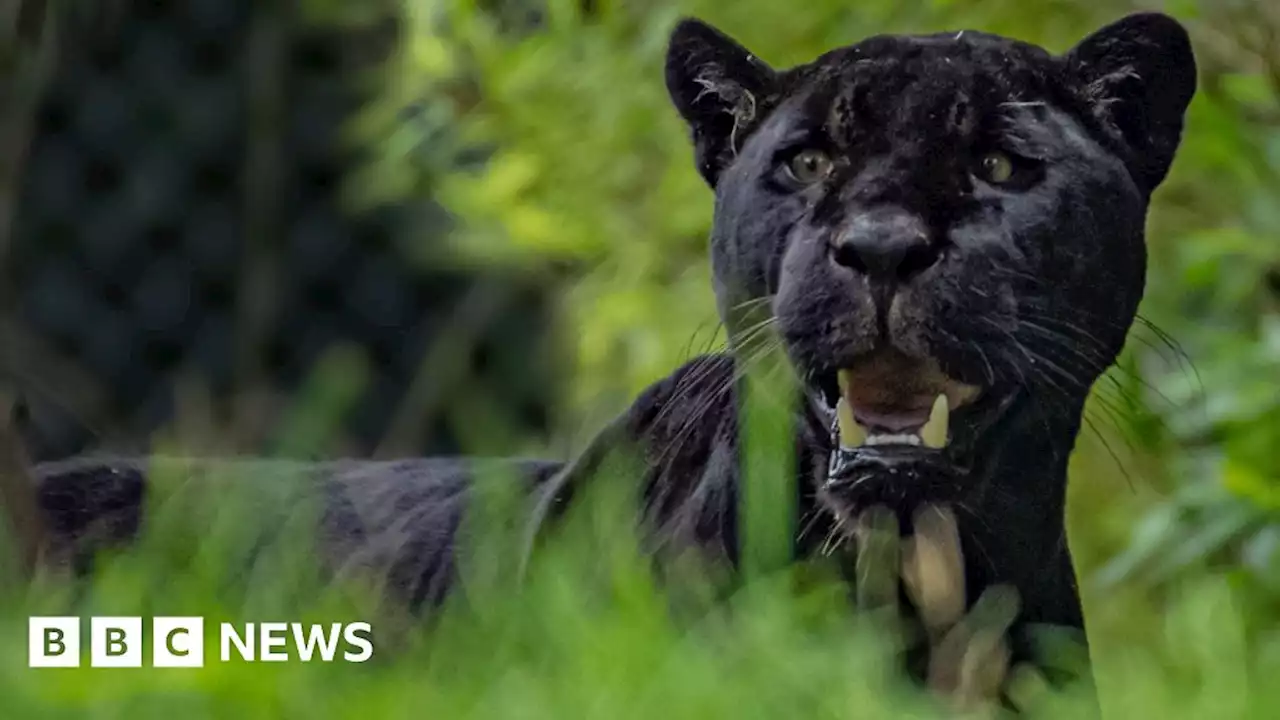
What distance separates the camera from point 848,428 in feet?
5.16

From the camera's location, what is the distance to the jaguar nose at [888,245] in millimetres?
1504

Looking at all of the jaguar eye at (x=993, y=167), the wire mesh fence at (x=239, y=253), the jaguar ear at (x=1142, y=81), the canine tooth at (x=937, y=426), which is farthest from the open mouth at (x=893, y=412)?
the wire mesh fence at (x=239, y=253)

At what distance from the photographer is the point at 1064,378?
1592mm

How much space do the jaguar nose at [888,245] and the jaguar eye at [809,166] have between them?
0.08 m

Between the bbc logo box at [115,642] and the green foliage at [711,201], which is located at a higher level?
the green foliage at [711,201]

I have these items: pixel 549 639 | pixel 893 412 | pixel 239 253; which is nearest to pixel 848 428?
pixel 893 412

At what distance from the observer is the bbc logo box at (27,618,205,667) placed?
1557 millimetres

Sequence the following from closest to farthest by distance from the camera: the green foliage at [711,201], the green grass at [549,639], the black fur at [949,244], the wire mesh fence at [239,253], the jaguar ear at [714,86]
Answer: the green grass at [549,639]
the black fur at [949,244]
the jaguar ear at [714,86]
the green foliage at [711,201]
the wire mesh fence at [239,253]

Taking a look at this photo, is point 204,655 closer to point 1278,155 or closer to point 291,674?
point 291,674

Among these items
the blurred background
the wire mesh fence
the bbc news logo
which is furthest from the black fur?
the wire mesh fence

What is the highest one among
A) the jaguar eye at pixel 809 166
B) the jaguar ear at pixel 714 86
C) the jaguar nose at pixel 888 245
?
the jaguar ear at pixel 714 86

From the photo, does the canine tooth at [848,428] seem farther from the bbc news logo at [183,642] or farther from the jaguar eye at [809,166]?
the bbc news logo at [183,642]

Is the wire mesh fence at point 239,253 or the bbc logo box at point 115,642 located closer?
the bbc logo box at point 115,642

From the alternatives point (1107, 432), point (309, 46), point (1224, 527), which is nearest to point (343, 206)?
point (309, 46)
